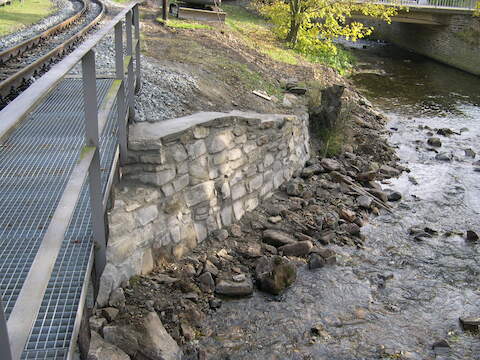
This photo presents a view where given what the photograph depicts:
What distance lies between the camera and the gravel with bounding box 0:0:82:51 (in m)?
12.3

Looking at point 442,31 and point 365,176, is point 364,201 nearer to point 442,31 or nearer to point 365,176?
point 365,176

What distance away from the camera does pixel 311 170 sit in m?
9.69

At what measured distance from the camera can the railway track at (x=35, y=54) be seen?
27.3 ft

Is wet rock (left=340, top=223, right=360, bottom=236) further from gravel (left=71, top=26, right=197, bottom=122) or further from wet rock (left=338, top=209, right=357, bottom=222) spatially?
gravel (left=71, top=26, right=197, bottom=122)

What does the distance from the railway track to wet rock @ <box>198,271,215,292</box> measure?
3967 millimetres

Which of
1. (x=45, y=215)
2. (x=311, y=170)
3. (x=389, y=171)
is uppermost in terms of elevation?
(x=45, y=215)

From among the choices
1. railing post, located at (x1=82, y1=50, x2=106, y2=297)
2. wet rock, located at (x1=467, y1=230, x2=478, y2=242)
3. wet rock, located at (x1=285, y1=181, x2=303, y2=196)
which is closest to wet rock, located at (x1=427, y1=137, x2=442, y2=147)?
wet rock, located at (x1=467, y1=230, x2=478, y2=242)

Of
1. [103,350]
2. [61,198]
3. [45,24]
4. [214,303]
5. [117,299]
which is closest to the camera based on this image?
[61,198]

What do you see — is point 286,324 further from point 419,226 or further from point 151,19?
point 151,19

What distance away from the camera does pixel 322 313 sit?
5.97 meters

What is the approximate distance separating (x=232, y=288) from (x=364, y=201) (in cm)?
403

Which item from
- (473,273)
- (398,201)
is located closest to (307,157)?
(398,201)

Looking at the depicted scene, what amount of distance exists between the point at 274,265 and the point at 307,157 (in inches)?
166

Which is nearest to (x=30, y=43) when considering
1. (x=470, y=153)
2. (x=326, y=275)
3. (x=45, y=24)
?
(x=45, y=24)
